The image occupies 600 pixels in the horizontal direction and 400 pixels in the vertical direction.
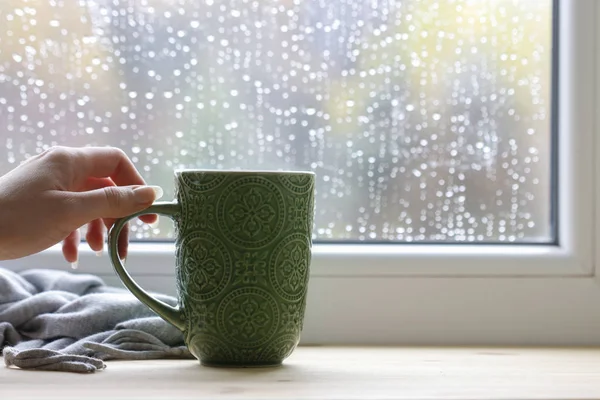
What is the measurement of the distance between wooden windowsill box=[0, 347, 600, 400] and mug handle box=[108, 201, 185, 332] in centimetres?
5

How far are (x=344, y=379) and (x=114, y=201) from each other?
0.27 meters

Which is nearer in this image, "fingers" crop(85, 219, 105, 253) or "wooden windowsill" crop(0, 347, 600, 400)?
"wooden windowsill" crop(0, 347, 600, 400)

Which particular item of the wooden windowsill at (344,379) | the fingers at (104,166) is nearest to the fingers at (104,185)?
the fingers at (104,166)

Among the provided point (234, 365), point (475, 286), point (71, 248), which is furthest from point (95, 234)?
point (475, 286)

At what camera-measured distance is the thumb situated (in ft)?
2.64

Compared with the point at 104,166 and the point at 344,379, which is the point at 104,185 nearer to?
the point at 104,166

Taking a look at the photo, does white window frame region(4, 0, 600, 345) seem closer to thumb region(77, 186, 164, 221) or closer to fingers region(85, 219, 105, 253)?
fingers region(85, 219, 105, 253)

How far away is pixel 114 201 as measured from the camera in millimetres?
805

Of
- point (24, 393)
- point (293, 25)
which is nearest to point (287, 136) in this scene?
point (293, 25)

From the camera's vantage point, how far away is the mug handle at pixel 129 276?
2.66 feet

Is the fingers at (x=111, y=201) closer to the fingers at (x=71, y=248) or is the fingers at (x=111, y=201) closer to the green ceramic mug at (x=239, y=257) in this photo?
the green ceramic mug at (x=239, y=257)

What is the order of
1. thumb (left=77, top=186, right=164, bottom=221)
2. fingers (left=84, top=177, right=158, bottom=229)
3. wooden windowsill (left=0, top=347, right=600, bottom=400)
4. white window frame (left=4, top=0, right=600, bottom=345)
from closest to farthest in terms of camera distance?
wooden windowsill (left=0, top=347, right=600, bottom=400) < thumb (left=77, top=186, right=164, bottom=221) < fingers (left=84, top=177, right=158, bottom=229) < white window frame (left=4, top=0, right=600, bottom=345)

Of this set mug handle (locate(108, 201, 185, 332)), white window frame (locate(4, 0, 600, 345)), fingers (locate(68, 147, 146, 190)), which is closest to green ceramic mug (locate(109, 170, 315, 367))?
mug handle (locate(108, 201, 185, 332))

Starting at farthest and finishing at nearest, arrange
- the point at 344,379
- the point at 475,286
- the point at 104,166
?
the point at 475,286 < the point at 104,166 < the point at 344,379
